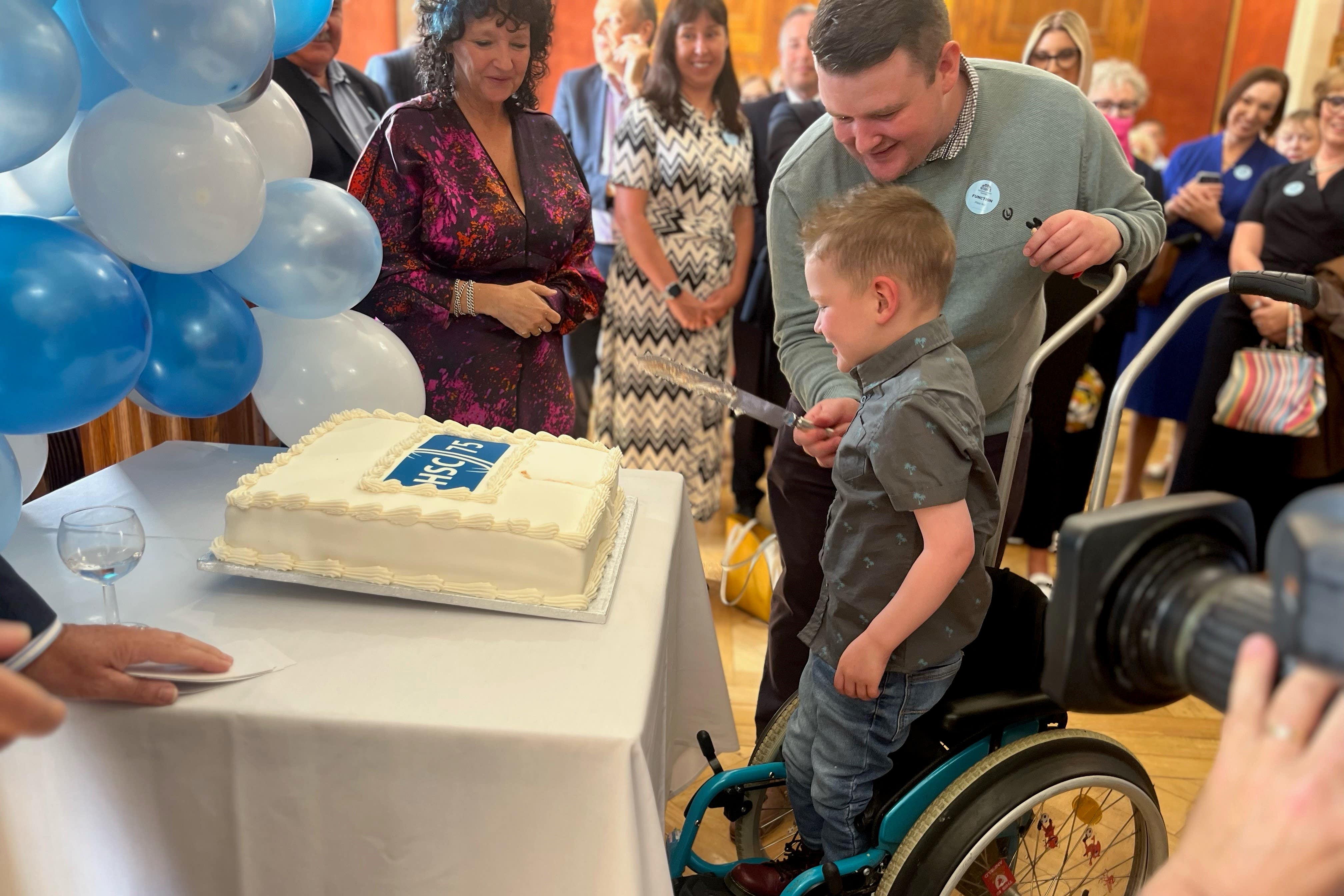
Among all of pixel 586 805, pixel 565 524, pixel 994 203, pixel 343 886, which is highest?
pixel 994 203

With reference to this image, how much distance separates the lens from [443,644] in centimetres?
104

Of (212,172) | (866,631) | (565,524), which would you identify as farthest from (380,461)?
(866,631)

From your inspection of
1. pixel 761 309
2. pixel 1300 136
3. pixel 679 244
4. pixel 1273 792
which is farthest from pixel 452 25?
pixel 1300 136

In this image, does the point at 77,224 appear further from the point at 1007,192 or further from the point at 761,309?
the point at 761,309

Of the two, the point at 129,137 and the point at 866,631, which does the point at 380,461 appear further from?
the point at 866,631

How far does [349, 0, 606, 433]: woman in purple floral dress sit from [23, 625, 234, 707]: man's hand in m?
0.92

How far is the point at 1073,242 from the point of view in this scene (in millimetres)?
1288

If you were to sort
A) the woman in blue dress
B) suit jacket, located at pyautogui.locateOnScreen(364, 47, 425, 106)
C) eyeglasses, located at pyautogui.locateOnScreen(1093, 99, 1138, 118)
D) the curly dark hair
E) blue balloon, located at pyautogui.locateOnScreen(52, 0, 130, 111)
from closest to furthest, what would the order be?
blue balloon, located at pyautogui.locateOnScreen(52, 0, 130, 111)
the curly dark hair
suit jacket, located at pyautogui.locateOnScreen(364, 47, 425, 106)
the woman in blue dress
eyeglasses, located at pyautogui.locateOnScreen(1093, 99, 1138, 118)

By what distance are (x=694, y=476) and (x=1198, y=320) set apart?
180 cm

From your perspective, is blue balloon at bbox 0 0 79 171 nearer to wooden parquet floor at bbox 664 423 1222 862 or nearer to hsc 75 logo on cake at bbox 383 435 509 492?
hsc 75 logo on cake at bbox 383 435 509 492

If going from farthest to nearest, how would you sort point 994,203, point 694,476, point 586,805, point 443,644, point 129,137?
point 694,476 → point 994,203 → point 129,137 → point 443,644 → point 586,805

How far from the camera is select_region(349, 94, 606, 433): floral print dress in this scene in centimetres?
170

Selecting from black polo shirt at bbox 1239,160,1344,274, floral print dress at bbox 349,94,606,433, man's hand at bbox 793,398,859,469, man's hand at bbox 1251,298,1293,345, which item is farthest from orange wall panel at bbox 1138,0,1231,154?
man's hand at bbox 793,398,859,469

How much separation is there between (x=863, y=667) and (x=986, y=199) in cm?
73
